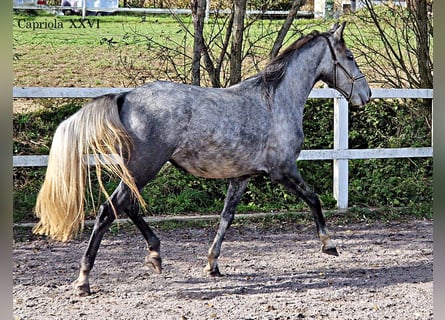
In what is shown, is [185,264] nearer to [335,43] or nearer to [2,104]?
[335,43]

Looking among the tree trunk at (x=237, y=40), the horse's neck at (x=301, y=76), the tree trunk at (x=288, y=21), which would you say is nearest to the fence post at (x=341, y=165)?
the tree trunk at (x=288, y=21)

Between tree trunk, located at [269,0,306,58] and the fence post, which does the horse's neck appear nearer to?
the fence post

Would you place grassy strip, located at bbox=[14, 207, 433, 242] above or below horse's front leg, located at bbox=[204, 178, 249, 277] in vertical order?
below

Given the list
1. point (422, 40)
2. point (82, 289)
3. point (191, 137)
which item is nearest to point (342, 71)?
point (191, 137)

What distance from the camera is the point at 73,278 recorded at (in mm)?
4996

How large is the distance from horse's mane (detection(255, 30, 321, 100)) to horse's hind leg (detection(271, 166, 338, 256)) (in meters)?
0.66

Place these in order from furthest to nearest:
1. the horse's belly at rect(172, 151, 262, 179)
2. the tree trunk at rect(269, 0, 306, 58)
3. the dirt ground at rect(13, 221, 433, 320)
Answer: the tree trunk at rect(269, 0, 306, 58), the horse's belly at rect(172, 151, 262, 179), the dirt ground at rect(13, 221, 433, 320)

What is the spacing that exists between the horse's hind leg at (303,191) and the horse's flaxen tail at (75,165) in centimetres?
128

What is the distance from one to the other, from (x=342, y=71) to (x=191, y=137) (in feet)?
5.59

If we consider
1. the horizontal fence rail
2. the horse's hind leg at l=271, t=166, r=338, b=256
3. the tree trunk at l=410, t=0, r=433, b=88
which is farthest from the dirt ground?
the horizontal fence rail

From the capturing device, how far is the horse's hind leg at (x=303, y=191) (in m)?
5.05

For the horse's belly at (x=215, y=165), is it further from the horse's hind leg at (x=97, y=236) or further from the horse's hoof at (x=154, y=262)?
the horse's hoof at (x=154, y=262)

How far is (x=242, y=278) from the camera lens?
5.02m

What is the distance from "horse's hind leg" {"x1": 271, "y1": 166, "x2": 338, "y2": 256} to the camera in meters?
5.05
